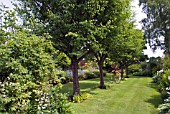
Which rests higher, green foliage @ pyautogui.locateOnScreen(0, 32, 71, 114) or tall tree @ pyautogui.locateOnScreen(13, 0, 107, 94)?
tall tree @ pyautogui.locateOnScreen(13, 0, 107, 94)

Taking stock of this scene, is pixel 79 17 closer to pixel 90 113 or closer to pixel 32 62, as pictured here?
pixel 90 113

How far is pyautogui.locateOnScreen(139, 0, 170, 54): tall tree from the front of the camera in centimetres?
2878

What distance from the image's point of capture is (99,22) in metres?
11.0

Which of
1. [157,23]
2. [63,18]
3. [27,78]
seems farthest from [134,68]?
[27,78]

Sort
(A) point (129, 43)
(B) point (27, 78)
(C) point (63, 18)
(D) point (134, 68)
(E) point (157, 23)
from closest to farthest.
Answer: (B) point (27, 78), (C) point (63, 18), (A) point (129, 43), (E) point (157, 23), (D) point (134, 68)

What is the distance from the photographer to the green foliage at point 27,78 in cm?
414

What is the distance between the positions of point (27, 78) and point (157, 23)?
27457 millimetres

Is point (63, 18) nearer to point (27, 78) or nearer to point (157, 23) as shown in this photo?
point (27, 78)

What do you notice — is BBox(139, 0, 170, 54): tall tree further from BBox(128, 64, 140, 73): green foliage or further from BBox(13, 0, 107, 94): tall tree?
BBox(13, 0, 107, 94): tall tree

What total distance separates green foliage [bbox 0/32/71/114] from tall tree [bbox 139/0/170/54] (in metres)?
26.2

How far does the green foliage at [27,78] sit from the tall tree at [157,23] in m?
26.2

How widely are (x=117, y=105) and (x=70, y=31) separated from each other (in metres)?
3.82

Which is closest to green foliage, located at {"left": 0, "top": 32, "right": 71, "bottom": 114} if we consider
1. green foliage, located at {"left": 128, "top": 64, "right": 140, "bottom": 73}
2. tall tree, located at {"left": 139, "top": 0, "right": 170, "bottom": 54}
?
tall tree, located at {"left": 139, "top": 0, "right": 170, "bottom": 54}

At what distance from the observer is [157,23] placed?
29.1 metres
